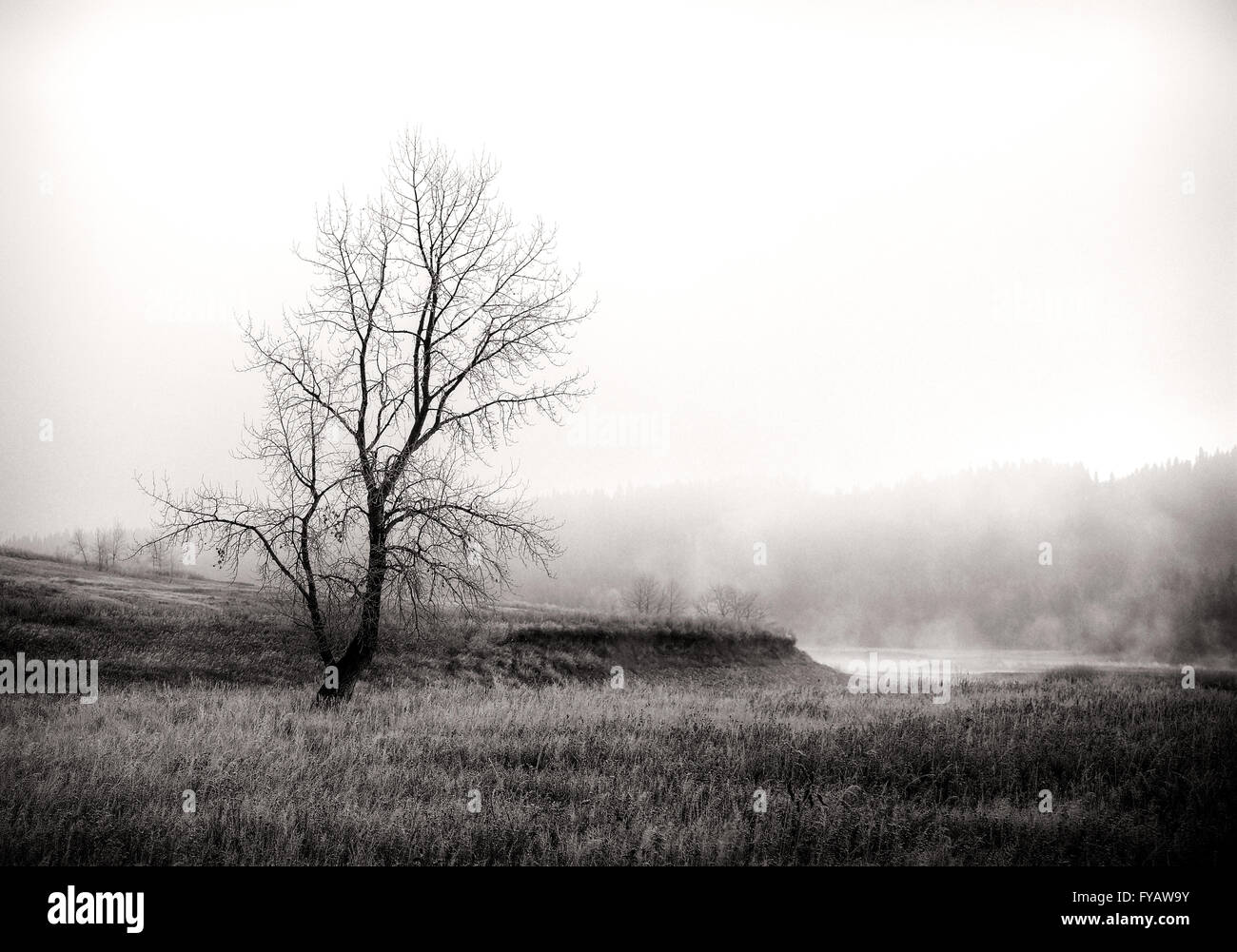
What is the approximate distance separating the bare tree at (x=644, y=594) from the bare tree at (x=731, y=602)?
6653 mm

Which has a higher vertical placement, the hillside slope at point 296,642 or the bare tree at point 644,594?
the hillside slope at point 296,642

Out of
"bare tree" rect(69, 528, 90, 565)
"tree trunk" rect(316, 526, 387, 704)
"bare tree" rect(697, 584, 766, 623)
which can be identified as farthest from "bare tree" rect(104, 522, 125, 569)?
"bare tree" rect(697, 584, 766, 623)

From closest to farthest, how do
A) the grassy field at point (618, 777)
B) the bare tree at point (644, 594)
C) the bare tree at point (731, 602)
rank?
the grassy field at point (618, 777) → the bare tree at point (731, 602) → the bare tree at point (644, 594)

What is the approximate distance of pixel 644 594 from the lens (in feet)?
318

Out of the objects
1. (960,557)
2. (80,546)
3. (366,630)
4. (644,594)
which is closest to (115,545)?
(80,546)

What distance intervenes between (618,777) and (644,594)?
8932 centimetres

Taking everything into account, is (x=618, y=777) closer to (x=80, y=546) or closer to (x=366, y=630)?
(x=366, y=630)

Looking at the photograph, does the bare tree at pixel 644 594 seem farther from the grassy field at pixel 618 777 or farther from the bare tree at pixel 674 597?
the grassy field at pixel 618 777

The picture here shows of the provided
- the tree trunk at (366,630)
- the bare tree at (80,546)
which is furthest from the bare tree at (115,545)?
the tree trunk at (366,630)

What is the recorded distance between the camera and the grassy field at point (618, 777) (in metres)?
6.63
